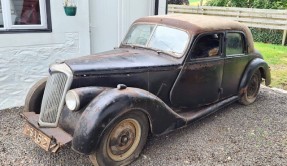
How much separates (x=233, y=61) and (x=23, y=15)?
3817 mm

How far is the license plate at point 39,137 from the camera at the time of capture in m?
3.05

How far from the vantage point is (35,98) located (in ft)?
12.4

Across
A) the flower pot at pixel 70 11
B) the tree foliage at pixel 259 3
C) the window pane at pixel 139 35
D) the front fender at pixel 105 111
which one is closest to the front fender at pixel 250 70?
the window pane at pixel 139 35

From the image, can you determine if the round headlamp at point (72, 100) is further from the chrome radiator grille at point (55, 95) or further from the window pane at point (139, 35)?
the window pane at point (139, 35)

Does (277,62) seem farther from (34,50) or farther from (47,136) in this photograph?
(47,136)

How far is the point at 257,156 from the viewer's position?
370 centimetres

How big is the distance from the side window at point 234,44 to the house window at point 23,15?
3254mm

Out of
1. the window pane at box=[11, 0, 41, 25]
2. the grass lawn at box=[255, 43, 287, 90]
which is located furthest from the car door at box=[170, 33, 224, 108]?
the grass lawn at box=[255, 43, 287, 90]

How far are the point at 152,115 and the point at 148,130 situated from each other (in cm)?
24

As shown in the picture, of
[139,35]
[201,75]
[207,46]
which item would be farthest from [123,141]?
[207,46]

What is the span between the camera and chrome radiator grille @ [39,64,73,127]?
325cm

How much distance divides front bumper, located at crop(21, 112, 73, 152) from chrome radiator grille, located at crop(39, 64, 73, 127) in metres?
0.09

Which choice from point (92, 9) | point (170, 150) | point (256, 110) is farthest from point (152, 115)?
point (92, 9)

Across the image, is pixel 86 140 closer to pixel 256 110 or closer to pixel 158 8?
pixel 256 110
